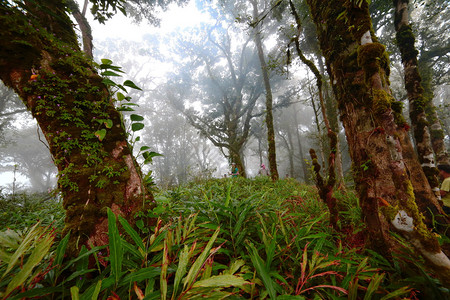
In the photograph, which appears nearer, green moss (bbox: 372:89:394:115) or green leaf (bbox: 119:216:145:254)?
green leaf (bbox: 119:216:145:254)

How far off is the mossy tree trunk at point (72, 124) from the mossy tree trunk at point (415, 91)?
5.14 metres

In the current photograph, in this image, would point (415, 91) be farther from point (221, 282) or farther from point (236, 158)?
point (236, 158)

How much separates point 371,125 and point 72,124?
2937mm

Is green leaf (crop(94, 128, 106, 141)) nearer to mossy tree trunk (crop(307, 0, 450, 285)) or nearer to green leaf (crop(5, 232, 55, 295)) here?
green leaf (crop(5, 232, 55, 295))

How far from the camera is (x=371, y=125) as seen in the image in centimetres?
175

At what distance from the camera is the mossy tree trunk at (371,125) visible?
1.08 meters

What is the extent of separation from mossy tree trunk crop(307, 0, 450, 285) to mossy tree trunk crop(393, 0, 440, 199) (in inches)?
103

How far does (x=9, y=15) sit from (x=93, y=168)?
146 centimetres

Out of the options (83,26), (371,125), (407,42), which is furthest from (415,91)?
(83,26)

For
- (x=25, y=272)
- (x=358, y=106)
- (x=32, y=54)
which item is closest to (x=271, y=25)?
(x=358, y=106)

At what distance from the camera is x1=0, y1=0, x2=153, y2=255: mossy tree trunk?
1.36 meters

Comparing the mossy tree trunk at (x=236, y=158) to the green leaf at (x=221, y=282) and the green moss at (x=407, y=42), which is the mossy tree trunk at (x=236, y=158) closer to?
the green moss at (x=407, y=42)

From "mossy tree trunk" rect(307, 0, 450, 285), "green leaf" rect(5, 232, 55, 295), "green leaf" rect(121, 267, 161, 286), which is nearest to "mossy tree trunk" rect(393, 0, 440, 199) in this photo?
"mossy tree trunk" rect(307, 0, 450, 285)

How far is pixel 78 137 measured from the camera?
4.83 ft
